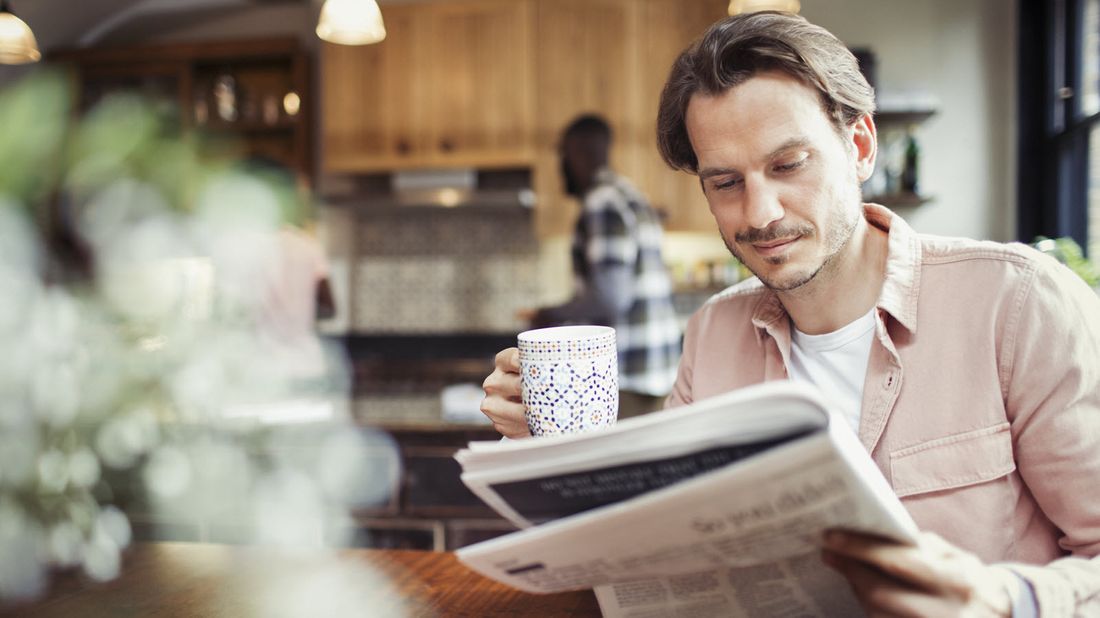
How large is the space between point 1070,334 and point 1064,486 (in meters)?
0.17

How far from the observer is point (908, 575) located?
531 millimetres

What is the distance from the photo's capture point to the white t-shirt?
103cm

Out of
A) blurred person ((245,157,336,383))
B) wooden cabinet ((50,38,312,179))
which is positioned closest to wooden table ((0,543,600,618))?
blurred person ((245,157,336,383))

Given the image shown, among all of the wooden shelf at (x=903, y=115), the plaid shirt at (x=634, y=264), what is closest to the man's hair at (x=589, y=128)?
the plaid shirt at (x=634, y=264)

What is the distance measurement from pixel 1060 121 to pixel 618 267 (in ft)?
7.90

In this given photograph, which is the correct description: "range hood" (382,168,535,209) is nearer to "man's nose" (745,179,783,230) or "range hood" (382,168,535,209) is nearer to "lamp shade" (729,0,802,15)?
"lamp shade" (729,0,802,15)

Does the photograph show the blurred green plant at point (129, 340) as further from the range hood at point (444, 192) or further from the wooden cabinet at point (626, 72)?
the wooden cabinet at point (626, 72)

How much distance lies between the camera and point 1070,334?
85 cm

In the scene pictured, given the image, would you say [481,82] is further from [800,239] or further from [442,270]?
[800,239]

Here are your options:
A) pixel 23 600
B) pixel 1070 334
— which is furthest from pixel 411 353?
pixel 1070 334

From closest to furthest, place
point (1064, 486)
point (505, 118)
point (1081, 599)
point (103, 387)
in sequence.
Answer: point (1081, 599)
point (1064, 486)
point (103, 387)
point (505, 118)

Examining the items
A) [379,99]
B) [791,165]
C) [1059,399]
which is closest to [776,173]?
Answer: [791,165]

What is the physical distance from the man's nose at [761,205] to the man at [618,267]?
62.2 inches

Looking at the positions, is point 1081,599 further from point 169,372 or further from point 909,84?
point 909,84
